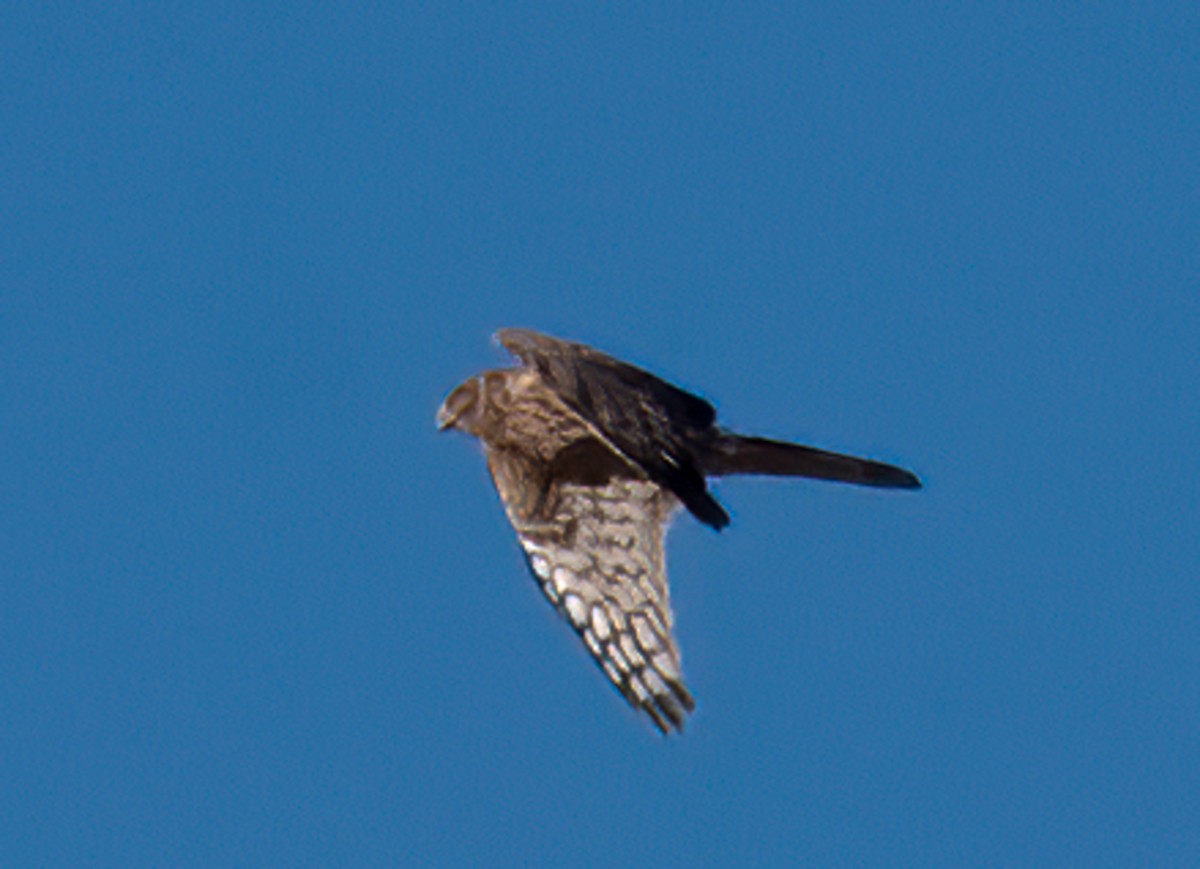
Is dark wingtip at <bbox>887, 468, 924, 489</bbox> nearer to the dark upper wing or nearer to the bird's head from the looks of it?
the dark upper wing

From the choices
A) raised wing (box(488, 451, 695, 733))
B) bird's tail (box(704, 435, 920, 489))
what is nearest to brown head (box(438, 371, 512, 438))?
raised wing (box(488, 451, 695, 733))

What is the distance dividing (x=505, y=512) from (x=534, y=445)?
1.32ft

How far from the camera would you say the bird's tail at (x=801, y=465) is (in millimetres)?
8609

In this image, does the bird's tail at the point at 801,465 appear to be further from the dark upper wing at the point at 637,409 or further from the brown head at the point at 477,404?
the brown head at the point at 477,404

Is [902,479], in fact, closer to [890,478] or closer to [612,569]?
[890,478]

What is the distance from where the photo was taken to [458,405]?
A: 9.31m

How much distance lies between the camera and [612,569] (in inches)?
346

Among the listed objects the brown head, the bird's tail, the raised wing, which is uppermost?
the brown head

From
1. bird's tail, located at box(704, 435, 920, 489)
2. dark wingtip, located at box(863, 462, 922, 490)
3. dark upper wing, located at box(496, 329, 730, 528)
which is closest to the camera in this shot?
dark upper wing, located at box(496, 329, 730, 528)

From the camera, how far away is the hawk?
26.1 feet

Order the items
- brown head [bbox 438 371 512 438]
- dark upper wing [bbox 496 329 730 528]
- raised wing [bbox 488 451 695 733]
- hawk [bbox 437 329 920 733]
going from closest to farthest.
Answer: dark upper wing [bbox 496 329 730 528], hawk [bbox 437 329 920 733], raised wing [bbox 488 451 695 733], brown head [bbox 438 371 512 438]

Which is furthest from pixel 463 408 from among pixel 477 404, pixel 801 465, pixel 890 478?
pixel 890 478

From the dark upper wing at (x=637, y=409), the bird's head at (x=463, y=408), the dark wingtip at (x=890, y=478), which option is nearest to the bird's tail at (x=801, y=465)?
the dark wingtip at (x=890, y=478)

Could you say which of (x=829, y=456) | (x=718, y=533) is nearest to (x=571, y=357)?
(x=718, y=533)
